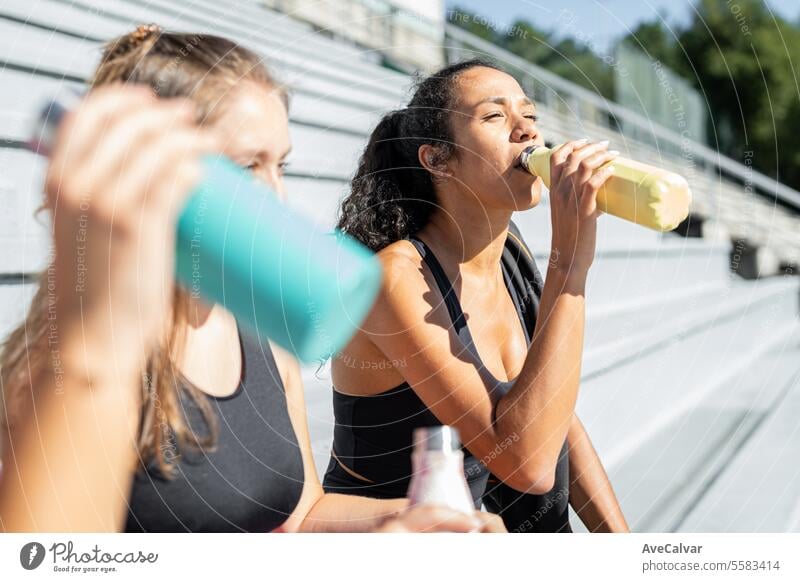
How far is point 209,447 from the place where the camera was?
682 millimetres

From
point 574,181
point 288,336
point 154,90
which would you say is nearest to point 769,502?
point 574,181

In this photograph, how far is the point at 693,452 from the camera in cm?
156

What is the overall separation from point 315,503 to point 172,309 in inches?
8.8

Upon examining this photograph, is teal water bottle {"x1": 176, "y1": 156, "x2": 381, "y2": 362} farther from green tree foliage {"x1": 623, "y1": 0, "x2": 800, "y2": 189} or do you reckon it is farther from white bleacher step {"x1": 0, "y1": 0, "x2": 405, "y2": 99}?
green tree foliage {"x1": 623, "y1": 0, "x2": 800, "y2": 189}

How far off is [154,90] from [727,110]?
7.81 metres

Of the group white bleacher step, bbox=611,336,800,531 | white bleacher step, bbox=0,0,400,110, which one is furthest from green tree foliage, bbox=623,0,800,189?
white bleacher step, bbox=0,0,400,110

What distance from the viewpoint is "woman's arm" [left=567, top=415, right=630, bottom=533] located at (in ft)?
2.84

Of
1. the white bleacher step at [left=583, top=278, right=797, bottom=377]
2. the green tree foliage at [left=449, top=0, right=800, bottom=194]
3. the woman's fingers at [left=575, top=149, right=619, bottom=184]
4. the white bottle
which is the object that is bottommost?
the white bottle

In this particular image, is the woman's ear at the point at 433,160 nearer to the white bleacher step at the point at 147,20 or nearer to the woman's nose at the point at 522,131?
the woman's nose at the point at 522,131

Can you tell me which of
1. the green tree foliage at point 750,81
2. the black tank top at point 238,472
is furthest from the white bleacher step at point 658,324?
the green tree foliage at point 750,81

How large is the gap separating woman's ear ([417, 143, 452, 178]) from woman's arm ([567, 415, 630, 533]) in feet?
0.95

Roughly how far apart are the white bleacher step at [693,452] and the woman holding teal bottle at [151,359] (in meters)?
0.53

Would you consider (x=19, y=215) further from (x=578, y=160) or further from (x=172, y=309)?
(x=578, y=160)
